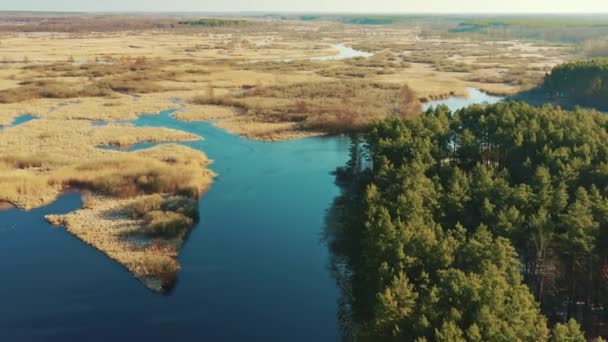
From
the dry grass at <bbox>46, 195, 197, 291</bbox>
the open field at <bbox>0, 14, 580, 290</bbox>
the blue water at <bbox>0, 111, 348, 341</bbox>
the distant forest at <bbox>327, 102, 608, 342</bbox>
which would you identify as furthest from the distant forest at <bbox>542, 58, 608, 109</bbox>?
the dry grass at <bbox>46, 195, 197, 291</bbox>

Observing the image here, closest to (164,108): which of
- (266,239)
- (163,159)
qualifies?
(163,159)

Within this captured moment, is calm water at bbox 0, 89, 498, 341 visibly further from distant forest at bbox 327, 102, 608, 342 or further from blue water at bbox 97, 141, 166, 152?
blue water at bbox 97, 141, 166, 152

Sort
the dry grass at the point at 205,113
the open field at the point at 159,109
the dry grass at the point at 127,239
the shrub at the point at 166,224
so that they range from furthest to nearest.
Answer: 1. the dry grass at the point at 205,113
2. the open field at the point at 159,109
3. the shrub at the point at 166,224
4. the dry grass at the point at 127,239

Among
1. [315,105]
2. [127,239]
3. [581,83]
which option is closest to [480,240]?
[127,239]

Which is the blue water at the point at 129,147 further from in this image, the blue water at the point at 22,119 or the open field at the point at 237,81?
the blue water at the point at 22,119

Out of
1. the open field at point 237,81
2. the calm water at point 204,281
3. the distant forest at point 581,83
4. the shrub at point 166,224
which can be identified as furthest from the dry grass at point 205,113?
the distant forest at point 581,83
